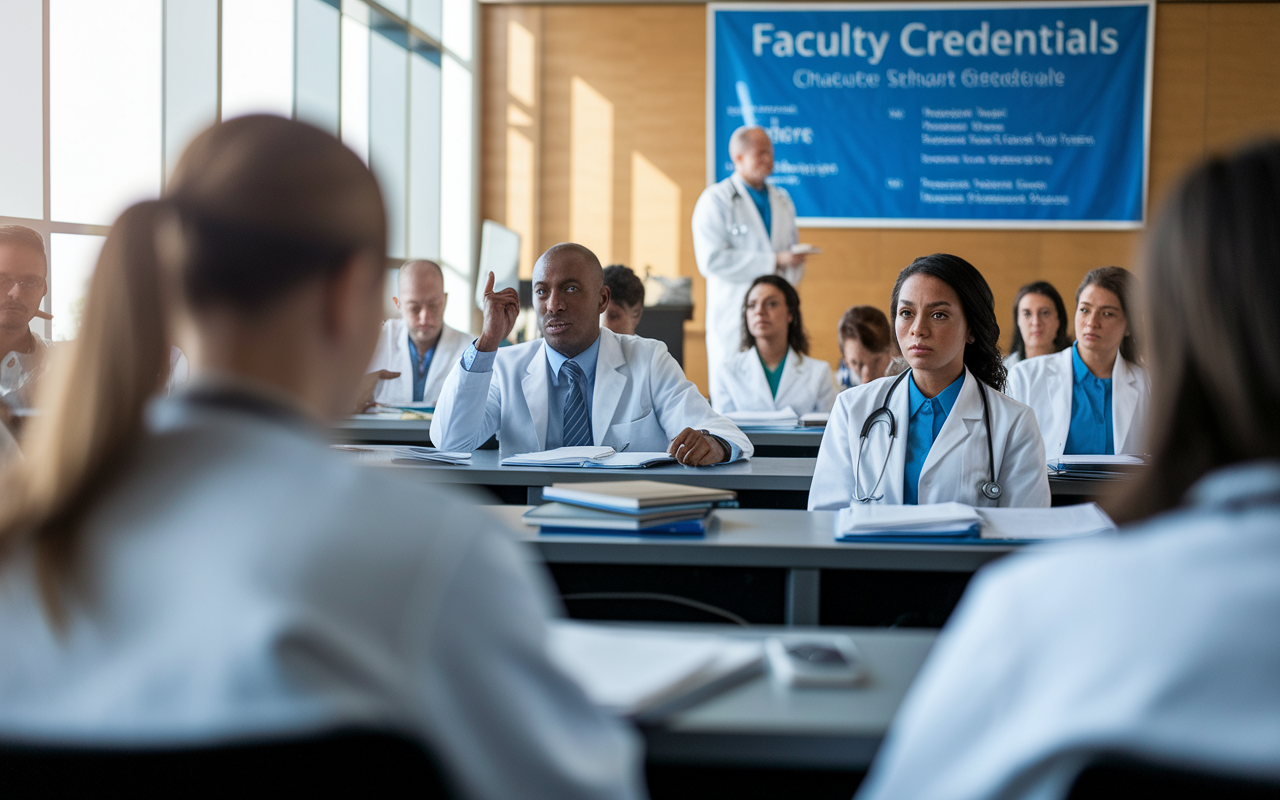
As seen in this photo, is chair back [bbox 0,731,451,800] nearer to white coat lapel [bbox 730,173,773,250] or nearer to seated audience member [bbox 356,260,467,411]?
seated audience member [bbox 356,260,467,411]

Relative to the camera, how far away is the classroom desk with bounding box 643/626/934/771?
958 mm

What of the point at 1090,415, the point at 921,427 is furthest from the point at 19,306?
the point at 1090,415

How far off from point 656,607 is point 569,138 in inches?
291

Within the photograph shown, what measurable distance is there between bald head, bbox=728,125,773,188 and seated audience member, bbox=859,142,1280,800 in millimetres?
5679

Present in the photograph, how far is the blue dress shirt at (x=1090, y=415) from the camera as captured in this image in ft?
11.7

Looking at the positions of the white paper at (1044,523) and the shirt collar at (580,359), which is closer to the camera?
the white paper at (1044,523)

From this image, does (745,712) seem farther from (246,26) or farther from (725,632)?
(246,26)

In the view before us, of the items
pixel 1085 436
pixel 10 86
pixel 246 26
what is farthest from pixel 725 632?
pixel 246 26

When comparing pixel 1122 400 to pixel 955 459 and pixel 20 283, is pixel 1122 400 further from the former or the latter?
pixel 20 283

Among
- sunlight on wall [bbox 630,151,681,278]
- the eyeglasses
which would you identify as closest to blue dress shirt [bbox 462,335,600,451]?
the eyeglasses

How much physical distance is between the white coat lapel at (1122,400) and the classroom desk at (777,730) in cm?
286

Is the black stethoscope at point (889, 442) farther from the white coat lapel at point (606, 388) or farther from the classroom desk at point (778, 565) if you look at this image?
the white coat lapel at point (606, 388)

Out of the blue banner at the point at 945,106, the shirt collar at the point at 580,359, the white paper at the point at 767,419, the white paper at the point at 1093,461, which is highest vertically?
the blue banner at the point at 945,106

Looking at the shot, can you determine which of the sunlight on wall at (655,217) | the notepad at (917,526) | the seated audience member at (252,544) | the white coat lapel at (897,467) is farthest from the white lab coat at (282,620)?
the sunlight on wall at (655,217)
